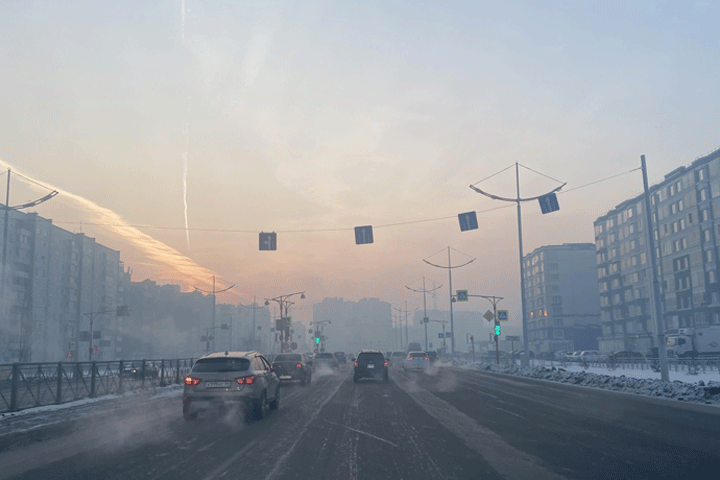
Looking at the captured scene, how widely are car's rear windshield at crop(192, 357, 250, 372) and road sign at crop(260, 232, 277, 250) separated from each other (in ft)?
59.5

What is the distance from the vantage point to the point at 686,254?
3354 inches

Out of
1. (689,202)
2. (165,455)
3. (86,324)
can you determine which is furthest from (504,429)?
(86,324)

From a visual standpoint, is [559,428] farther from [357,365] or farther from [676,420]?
[357,365]

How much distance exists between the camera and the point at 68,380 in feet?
64.7

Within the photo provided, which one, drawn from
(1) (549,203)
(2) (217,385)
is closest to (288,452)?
(2) (217,385)

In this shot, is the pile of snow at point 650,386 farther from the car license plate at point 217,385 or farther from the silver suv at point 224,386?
the car license plate at point 217,385

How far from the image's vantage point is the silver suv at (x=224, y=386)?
1414cm

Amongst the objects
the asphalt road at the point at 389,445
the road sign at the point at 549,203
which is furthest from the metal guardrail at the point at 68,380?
the road sign at the point at 549,203

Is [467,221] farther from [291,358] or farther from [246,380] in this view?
[246,380]

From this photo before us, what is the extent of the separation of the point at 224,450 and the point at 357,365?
22.1 m

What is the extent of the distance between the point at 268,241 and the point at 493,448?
24424 mm

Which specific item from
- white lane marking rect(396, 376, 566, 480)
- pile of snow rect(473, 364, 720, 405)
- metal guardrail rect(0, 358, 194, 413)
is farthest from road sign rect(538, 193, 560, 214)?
metal guardrail rect(0, 358, 194, 413)

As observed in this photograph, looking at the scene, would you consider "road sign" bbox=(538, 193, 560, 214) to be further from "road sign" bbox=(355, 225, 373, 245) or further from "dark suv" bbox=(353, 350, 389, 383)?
"dark suv" bbox=(353, 350, 389, 383)

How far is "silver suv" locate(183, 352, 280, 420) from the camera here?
14.1m
